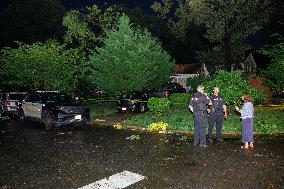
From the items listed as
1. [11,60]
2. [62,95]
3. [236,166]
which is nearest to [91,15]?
[11,60]

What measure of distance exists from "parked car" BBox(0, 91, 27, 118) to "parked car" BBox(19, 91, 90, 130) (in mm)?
3585

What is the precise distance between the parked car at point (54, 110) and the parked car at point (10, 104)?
3585 millimetres

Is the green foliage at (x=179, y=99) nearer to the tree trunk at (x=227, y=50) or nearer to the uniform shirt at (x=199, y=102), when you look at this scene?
the uniform shirt at (x=199, y=102)

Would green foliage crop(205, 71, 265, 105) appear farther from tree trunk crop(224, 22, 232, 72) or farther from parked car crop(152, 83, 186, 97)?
tree trunk crop(224, 22, 232, 72)

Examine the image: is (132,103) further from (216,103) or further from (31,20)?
(31,20)

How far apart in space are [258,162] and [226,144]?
290 cm

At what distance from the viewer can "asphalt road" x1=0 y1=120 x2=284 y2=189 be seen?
9.47 metres

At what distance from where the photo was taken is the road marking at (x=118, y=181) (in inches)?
361

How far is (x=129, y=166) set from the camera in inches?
436

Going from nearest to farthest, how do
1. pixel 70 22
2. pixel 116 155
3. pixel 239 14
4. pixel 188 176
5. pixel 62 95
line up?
pixel 188 176, pixel 116 155, pixel 62 95, pixel 70 22, pixel 239 14

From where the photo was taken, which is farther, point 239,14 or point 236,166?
point 239,14

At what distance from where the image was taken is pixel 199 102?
1370 cm

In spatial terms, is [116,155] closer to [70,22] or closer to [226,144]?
[226,144]

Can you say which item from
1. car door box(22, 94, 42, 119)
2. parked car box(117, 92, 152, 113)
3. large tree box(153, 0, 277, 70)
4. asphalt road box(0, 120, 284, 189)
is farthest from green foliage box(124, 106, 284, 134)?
large tree box(153, 0, 277, 70)
